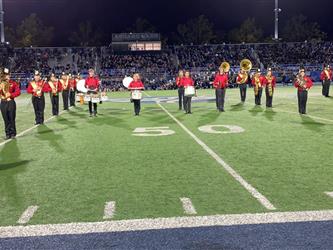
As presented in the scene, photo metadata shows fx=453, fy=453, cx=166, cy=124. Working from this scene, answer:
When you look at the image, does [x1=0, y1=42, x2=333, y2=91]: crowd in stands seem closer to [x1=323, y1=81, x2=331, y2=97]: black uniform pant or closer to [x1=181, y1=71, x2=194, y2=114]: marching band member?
[x1=323, y1=81, x2=331, y2=97]: black uniform pant

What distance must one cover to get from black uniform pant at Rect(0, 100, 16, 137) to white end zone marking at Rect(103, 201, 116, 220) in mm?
6733

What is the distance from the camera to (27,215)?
4.66m

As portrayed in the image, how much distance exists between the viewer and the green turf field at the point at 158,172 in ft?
16.0

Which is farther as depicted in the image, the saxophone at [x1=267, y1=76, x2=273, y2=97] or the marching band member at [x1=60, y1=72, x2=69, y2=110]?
the marching band member at [x1=60, y1=72, x2=69, y2=110]

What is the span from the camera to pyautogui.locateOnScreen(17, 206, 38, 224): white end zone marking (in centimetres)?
446

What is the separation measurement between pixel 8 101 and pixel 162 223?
7960mm

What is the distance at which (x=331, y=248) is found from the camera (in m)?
3.61

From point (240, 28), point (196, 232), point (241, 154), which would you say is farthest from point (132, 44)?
point (196, 232)

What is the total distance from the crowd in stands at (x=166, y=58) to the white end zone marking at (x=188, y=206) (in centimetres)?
4252

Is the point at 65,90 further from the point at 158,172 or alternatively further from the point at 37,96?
the point at 158,172

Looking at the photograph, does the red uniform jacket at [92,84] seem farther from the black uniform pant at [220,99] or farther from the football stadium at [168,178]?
the black uniform pant at [220,99]

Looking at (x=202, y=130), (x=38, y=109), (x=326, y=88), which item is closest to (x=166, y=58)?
(x=326, y=88)

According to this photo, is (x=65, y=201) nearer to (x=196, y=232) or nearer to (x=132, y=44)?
(x=196, y=232)

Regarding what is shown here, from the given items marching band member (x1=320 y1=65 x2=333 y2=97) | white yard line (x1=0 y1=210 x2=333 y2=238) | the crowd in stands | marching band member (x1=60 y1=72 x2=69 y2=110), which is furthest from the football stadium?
the crowd in stands
